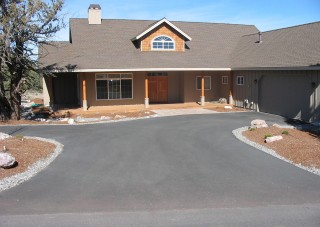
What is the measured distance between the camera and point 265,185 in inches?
363

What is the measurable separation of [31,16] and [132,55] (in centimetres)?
835

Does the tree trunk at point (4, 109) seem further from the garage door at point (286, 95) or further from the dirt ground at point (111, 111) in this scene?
the garage door at point (286, 95)

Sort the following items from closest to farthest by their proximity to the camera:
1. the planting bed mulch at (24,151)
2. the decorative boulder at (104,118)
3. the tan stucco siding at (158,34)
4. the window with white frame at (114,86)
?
the planting bed mulch at (24,151)
the decorative boulder at (104,118)
the window with white frame at (114,86)
the tan stucco siding at (158,34)

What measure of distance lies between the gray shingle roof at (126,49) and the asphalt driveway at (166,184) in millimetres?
10155

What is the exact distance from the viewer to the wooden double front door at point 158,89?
2797 centimetres

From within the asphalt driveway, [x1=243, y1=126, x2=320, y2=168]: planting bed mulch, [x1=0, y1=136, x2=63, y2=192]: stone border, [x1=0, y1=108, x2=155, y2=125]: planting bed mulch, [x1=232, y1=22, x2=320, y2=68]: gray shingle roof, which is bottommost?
the asphalt driveway

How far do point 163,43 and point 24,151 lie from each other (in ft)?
55.9

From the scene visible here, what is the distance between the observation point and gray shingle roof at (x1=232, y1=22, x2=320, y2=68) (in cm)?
1994

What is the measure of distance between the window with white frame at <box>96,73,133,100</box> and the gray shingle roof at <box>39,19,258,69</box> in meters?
1.45

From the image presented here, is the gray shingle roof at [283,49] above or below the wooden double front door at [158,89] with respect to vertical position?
above

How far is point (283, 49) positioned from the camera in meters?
22.6

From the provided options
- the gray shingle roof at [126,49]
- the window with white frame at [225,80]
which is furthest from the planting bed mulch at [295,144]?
the window with white frame at [225,80]

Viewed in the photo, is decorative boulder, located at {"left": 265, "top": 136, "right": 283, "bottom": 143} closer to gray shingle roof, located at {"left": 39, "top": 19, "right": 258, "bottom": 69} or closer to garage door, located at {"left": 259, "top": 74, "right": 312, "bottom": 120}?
garage door, located at {"left": 259, "top": 74, "right": 312, "bottom": 120}

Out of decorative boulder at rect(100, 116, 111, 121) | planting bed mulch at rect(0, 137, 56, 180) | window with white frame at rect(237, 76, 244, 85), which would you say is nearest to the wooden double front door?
window with white frame at rect(237, 76, 244, 85)
